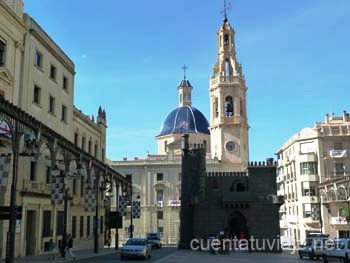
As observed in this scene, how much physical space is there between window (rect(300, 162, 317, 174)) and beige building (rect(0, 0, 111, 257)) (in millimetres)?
34828

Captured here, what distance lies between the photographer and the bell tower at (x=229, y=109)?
7531 cm

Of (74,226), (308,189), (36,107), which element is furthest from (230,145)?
(36,107)

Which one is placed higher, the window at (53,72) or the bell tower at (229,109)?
the bell tower at (229,109)

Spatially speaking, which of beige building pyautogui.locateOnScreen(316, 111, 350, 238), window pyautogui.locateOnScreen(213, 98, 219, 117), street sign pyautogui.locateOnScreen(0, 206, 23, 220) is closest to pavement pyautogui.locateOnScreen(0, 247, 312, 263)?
street sign pyautogui.locateOnScreen(0, 206, 23, 220)

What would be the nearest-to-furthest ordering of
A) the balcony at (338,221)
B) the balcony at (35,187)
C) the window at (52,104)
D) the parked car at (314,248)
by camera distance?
1. the balcony at (35,187)
2. the parked car at (314,248)
3. the window at (52,104)
4. the balcony at (338,221)

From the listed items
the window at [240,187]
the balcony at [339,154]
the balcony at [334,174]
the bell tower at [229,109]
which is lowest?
the window at [240,187]

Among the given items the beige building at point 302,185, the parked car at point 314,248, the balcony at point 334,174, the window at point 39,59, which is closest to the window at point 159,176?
the beige building at point 302,185

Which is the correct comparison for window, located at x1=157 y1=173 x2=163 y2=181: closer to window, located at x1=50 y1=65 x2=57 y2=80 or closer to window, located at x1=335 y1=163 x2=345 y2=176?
window, located at x1=335 y1=163 x2=345 y2=176

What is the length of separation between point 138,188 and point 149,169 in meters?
3.62

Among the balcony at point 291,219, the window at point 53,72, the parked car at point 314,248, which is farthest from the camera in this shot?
the balcony at point 291,219

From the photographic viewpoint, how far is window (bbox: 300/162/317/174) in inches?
2504

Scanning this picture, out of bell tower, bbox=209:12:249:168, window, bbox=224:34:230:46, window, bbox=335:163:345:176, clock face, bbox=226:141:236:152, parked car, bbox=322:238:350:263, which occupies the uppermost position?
window, bbox=224:34:230:46

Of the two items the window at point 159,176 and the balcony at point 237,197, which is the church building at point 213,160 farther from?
the balcony at point 237,197

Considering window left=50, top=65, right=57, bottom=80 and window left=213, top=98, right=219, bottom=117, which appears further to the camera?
window left=213, top=98, right=219, bottom=117
